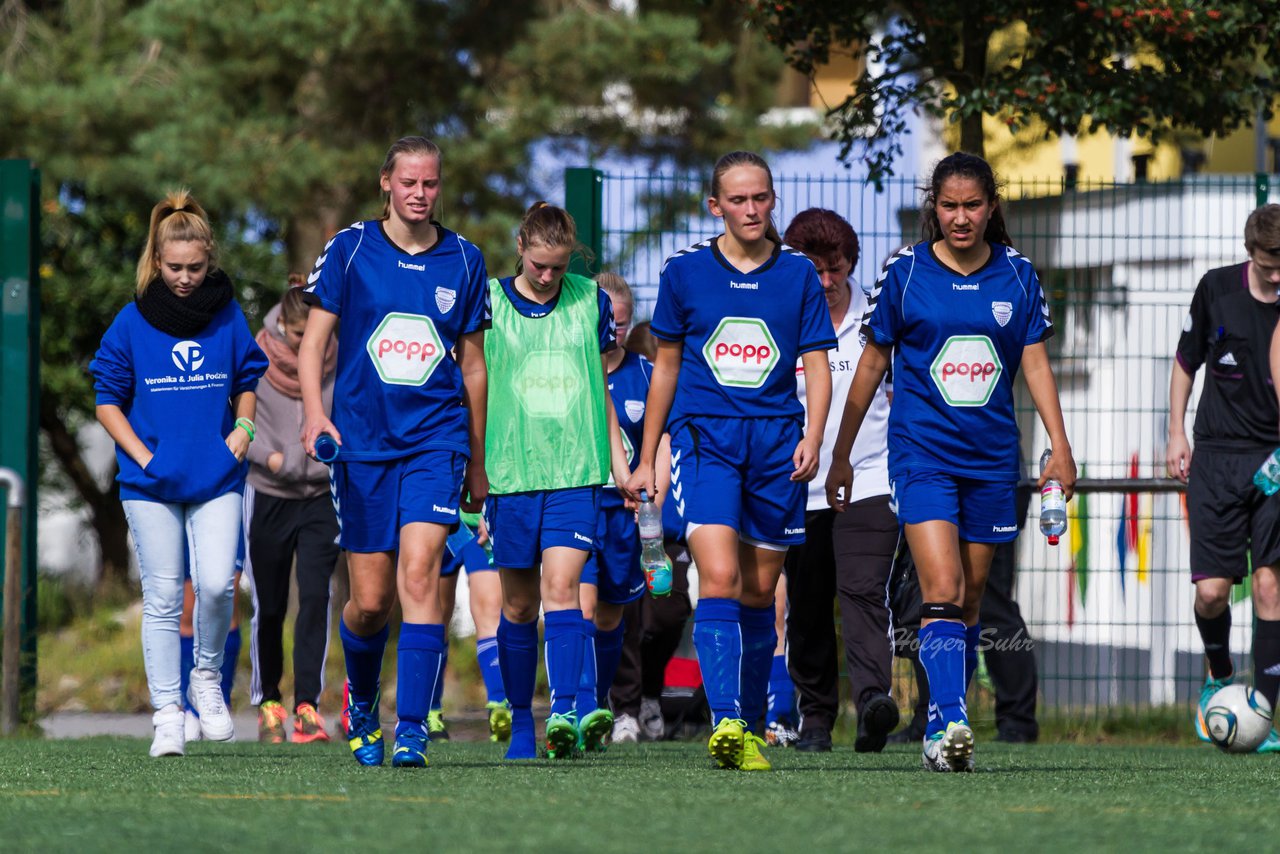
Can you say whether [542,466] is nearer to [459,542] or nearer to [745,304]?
[745,304]

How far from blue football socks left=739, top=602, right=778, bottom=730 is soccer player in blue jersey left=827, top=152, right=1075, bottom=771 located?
0.79 meters

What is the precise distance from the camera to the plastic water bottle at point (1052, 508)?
284 inches

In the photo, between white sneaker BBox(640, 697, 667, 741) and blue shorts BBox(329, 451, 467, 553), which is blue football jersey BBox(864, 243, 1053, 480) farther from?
white sneaker BBox(640, 697, 667, 741)

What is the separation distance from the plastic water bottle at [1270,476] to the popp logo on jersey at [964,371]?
216cm

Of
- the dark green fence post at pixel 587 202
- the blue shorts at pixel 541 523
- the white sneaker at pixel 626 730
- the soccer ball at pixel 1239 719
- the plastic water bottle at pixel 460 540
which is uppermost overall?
the dark green fence post at pixel 587 202

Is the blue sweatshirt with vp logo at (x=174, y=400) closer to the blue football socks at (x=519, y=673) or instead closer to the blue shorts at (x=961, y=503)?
the blue football socks at (x=519, y=673)

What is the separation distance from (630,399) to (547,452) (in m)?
1.90

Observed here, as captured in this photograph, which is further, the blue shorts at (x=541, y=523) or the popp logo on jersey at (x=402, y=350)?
the blue shorts at (x=541, y=523)

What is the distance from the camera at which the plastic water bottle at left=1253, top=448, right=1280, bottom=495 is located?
29.0ft

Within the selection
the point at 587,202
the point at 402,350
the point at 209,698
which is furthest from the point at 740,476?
the point at 587,202

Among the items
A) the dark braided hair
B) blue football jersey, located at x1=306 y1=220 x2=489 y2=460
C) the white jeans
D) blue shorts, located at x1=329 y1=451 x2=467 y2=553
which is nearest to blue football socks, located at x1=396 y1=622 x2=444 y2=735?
blue shorts, located at x1=329 y1=451 x2=467 y2=553

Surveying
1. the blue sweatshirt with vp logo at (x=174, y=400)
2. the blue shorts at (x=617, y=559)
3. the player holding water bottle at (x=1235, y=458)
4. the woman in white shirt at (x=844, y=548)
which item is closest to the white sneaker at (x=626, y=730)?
the woman in white shirt at (x=844, y=548)

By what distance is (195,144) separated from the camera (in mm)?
17391

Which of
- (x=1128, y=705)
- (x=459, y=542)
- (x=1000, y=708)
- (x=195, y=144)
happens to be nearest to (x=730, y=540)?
(x=459, y=542)
